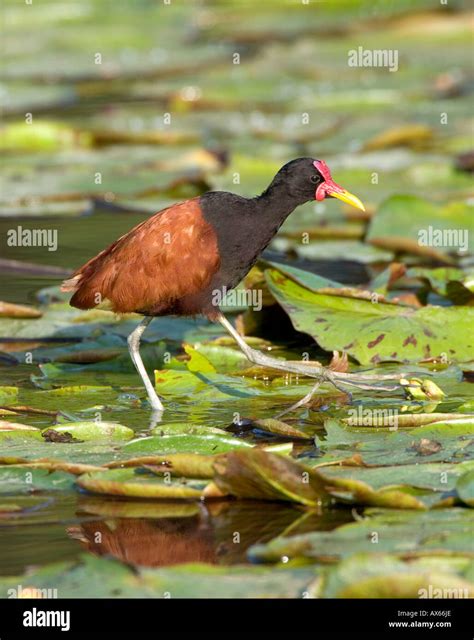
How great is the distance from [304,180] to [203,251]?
0.69 metres

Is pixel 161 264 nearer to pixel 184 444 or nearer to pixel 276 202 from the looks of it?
pixel 276 202

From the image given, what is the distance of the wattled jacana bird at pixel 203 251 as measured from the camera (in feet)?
21.8

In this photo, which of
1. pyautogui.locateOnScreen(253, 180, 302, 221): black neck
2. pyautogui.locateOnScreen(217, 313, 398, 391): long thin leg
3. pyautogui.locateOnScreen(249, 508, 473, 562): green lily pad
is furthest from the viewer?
pyautogui.locateOnScreen(253, 180, 302, 221): black neck

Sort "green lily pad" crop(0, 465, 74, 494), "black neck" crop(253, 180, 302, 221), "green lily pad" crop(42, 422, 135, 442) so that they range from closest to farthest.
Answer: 1. "green lily pad" crop(0, 465, 74, 494)
2. "green lily pad" crop(42, 422, 135, 442)
3. "black neck" crop(253, 180, 302, 221)

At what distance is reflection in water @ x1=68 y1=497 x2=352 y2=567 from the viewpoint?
483cm

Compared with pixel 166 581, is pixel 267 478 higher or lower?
higher

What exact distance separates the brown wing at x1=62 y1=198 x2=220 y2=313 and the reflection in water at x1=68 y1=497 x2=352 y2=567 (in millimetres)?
1685

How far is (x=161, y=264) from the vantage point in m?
6.72

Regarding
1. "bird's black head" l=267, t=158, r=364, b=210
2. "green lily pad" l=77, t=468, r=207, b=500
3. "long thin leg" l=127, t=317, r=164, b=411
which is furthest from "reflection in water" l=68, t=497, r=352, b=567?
"bird's black head" l=267, t=158, r=364, b=210

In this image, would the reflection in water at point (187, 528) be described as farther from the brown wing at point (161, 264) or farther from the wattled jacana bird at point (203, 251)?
the brown wing at point (161, 264)

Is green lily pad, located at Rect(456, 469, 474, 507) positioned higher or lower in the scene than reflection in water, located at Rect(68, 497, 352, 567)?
higher

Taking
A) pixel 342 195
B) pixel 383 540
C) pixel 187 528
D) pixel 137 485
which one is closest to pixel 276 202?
pixel 342 195

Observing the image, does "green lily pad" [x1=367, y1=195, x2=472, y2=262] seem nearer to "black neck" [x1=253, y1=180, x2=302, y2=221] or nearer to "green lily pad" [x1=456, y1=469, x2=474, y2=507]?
"black neck" [x1=253, y1=180, x2=302, y2=221]
